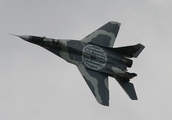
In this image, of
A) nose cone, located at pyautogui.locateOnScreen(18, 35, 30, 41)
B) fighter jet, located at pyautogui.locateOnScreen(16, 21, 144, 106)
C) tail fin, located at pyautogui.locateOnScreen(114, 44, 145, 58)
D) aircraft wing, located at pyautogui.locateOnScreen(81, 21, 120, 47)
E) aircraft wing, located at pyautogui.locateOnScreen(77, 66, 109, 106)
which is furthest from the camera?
aircraft wing, located at pyautogui.locateOnScreen(81, 21, 120, 47)

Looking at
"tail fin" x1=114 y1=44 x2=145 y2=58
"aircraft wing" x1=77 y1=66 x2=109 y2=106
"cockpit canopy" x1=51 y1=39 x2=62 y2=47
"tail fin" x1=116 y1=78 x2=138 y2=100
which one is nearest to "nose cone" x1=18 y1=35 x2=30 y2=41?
"cockpit canopy" x1=51 y1=39 x2=62 y2=47

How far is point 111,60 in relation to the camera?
32219 mm

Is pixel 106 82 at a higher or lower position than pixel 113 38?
lower

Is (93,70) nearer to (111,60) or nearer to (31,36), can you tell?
(111,60)

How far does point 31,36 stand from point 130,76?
9773 millimetres

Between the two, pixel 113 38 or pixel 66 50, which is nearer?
pixel 66 50

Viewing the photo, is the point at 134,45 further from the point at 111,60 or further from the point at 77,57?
the point at 77,57

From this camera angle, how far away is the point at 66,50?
105 feet

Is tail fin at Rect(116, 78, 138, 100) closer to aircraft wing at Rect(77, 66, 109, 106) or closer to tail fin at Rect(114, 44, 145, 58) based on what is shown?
aircraft wing at Rect(77, 66, 109, 106)

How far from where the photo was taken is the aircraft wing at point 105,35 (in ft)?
110

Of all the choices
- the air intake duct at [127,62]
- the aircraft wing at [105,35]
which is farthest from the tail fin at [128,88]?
the aircraft wing at [105,35]

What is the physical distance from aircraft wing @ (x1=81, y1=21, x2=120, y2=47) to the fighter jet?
0.57 m

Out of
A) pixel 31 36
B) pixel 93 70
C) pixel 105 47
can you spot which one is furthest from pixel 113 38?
pixel 31 36

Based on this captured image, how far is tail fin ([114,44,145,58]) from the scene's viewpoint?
3256 cm
